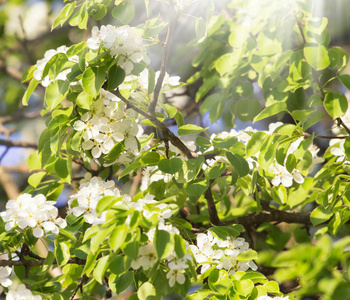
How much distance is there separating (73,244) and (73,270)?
82 mm

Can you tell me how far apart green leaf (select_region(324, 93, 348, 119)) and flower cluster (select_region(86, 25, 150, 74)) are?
0.45 meters

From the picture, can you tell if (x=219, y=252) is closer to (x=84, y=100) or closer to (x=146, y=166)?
(x=146, y=166)

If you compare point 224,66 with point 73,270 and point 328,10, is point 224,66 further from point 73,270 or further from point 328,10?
point 73,270

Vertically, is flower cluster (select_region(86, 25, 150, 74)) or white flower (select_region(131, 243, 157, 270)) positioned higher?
flower cluster (select_region(86, 25, 150, 74))

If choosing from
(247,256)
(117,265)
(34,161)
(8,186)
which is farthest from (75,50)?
(8,186)

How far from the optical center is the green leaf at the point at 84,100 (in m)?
0.97

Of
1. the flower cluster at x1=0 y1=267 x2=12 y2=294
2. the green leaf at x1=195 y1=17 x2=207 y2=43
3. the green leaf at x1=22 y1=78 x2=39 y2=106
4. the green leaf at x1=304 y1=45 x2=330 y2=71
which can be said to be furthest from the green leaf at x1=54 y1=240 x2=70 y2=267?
the green leaf at x1=304 y1=45 x2=330 y2=71

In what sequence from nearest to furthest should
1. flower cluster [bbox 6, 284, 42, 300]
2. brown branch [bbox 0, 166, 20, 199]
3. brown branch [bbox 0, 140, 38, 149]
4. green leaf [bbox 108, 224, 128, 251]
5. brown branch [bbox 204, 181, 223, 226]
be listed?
green leaf [bbox 108, 224, 128, 251] < flower cluster [bbox 6, 284, 42, 300] < brown branch [bbox 204, 181, 223, 226] < brown branch [bbox 0, 140, 38, 149] < brown branch [bbox 0, 166, 20, 199]

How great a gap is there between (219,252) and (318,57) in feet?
1.82

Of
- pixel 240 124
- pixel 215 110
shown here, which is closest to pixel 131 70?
pixel 215 110

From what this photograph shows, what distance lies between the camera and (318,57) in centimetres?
116

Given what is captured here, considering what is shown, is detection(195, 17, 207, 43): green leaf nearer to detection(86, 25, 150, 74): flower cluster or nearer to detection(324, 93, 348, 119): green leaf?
detection(86, 25, 150, 74): flower cluster

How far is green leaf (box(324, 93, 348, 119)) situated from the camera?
3.44 feet

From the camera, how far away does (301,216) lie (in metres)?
1.48
